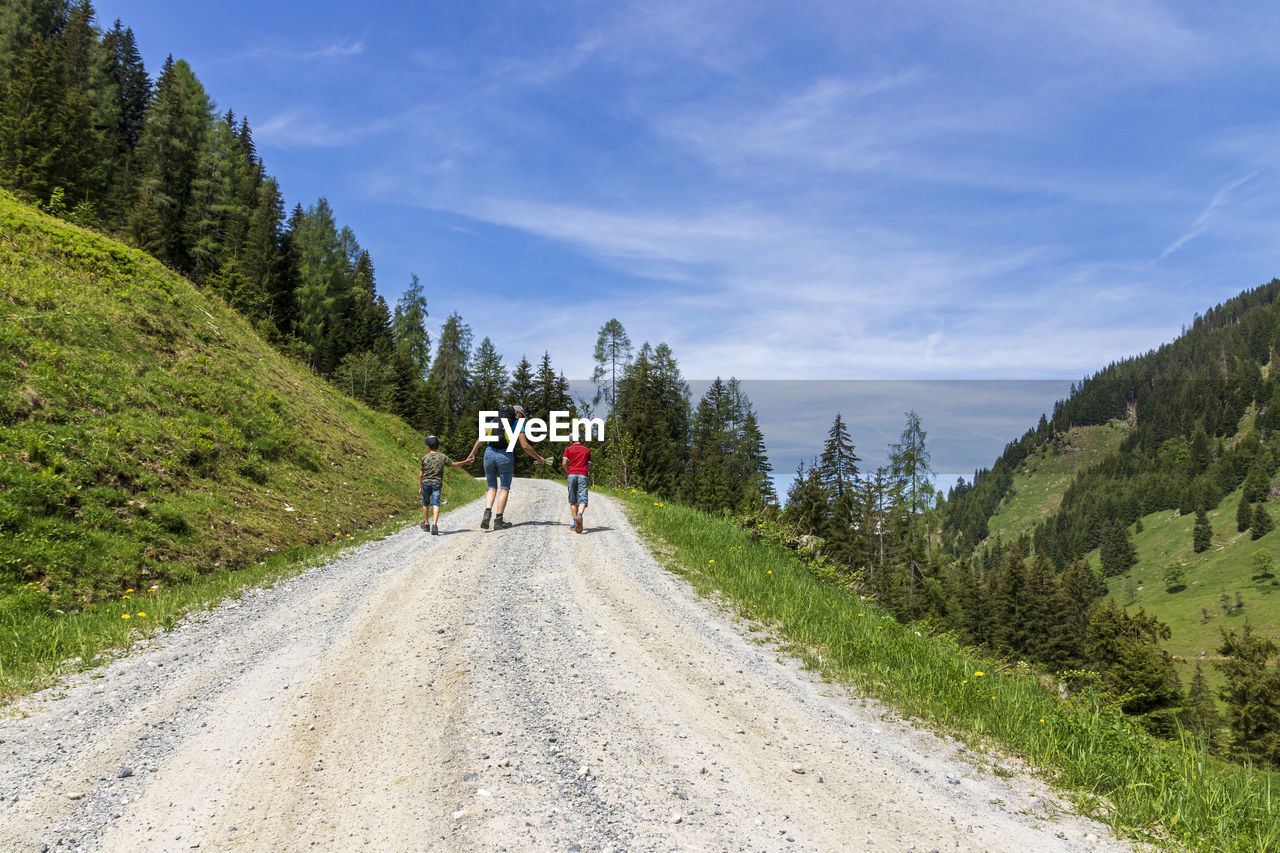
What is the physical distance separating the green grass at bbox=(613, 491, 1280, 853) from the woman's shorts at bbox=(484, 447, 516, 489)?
6.42m

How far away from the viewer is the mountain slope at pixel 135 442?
935cm

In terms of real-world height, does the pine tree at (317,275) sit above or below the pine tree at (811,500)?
above

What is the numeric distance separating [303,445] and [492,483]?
767cm

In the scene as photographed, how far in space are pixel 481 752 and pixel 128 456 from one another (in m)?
11.5

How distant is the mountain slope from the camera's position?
935 cm

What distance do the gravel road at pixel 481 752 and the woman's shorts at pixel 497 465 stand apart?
690cm

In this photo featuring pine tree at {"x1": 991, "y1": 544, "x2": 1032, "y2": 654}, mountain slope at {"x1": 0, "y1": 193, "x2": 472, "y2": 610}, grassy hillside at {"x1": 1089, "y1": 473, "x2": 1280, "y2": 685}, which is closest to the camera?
mountain slope at {"x1": 0, "y1": 193, "x2": 472, "y2": 610}

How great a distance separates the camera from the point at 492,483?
49.1ft

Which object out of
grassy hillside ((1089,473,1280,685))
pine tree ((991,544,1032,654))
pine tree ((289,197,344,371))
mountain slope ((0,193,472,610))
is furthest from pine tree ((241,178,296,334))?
grassy hillside ((1089,473,1280,685))

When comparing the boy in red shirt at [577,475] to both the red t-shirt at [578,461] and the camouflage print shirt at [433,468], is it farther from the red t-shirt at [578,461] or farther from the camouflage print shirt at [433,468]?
the camouflage print shirt at [433,468]

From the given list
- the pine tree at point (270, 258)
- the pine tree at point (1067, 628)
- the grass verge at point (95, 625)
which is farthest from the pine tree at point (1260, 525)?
the grass verge at point (95, 625)

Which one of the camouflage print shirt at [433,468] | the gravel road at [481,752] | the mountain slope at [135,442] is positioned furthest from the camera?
the camouflage print shirt at [433,468]

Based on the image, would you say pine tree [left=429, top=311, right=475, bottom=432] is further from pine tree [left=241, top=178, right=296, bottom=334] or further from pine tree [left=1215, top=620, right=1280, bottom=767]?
pine tree [left=1215, top=620, right=1280, bottom=767]

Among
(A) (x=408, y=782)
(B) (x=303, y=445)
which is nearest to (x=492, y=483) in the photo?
(B) (x=303, y=445)
